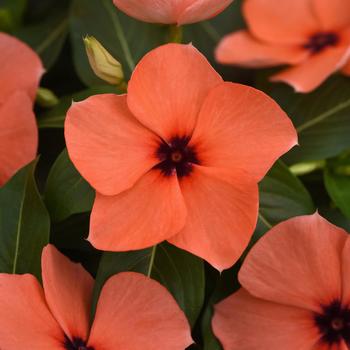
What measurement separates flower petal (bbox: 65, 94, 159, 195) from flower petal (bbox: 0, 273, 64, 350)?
160mm

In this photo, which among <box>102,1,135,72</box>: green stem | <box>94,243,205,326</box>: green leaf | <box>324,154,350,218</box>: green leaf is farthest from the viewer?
<box>102,1,135,72</box>: green stem

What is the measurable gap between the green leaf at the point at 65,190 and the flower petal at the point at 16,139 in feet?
0.19

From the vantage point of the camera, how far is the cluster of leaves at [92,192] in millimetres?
858

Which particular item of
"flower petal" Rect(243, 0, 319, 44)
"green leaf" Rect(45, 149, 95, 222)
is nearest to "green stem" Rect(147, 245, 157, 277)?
"green leaf" Rect(45, 149, 95, 222)

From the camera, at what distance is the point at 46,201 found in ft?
2.95

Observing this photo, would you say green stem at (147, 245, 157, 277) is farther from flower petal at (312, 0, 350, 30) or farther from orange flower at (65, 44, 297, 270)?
flower petal at (312, 0, 350, 30)

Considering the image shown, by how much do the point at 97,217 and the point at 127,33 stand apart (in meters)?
0.48

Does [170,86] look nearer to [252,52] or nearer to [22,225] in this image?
[22,225]

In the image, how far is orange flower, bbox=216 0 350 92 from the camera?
43.8 inches

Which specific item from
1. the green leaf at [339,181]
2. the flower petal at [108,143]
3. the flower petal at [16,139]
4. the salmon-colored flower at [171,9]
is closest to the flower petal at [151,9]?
the salmon-colored flower at [171,9]

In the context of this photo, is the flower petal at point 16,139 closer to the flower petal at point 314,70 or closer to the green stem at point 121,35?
the green stem at point 121,35

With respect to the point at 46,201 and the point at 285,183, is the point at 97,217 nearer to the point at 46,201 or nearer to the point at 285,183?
the point at 46,201

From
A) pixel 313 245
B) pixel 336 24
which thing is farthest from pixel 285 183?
pixel 336 24

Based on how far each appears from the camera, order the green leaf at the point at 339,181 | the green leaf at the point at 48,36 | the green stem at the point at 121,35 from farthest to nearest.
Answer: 1. the green leaf at the point at 48,36
2. the green stem at the point at 121,35
3. the green leaf at the point at 339,181
